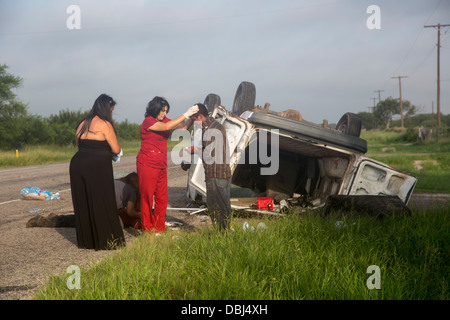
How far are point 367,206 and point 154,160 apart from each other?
3032 mm

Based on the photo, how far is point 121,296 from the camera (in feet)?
11.1

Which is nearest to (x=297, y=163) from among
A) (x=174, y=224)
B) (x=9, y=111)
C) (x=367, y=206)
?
(x=367, y=206)

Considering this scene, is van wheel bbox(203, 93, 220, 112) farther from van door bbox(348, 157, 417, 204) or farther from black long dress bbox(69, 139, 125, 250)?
black long dress bbox(69, 139, 125, 250)

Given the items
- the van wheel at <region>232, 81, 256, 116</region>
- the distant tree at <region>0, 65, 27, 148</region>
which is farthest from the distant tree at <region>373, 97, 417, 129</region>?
the van wheel at <region>232, 81, 256, 116</region>

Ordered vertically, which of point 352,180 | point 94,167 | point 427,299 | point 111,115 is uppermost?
point 111,115

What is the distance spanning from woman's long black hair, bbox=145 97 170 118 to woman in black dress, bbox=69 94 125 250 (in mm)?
652

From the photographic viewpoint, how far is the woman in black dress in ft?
17.6

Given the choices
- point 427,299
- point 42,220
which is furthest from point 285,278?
point 42,220

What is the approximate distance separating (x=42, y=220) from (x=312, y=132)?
14.9 ft

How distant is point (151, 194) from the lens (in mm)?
5883

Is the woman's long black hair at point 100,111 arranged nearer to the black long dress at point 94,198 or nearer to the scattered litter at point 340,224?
the black long dress at point 94,198

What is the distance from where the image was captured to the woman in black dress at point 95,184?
17.6 feet

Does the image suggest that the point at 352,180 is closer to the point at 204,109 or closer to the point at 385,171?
the point at 385,171
